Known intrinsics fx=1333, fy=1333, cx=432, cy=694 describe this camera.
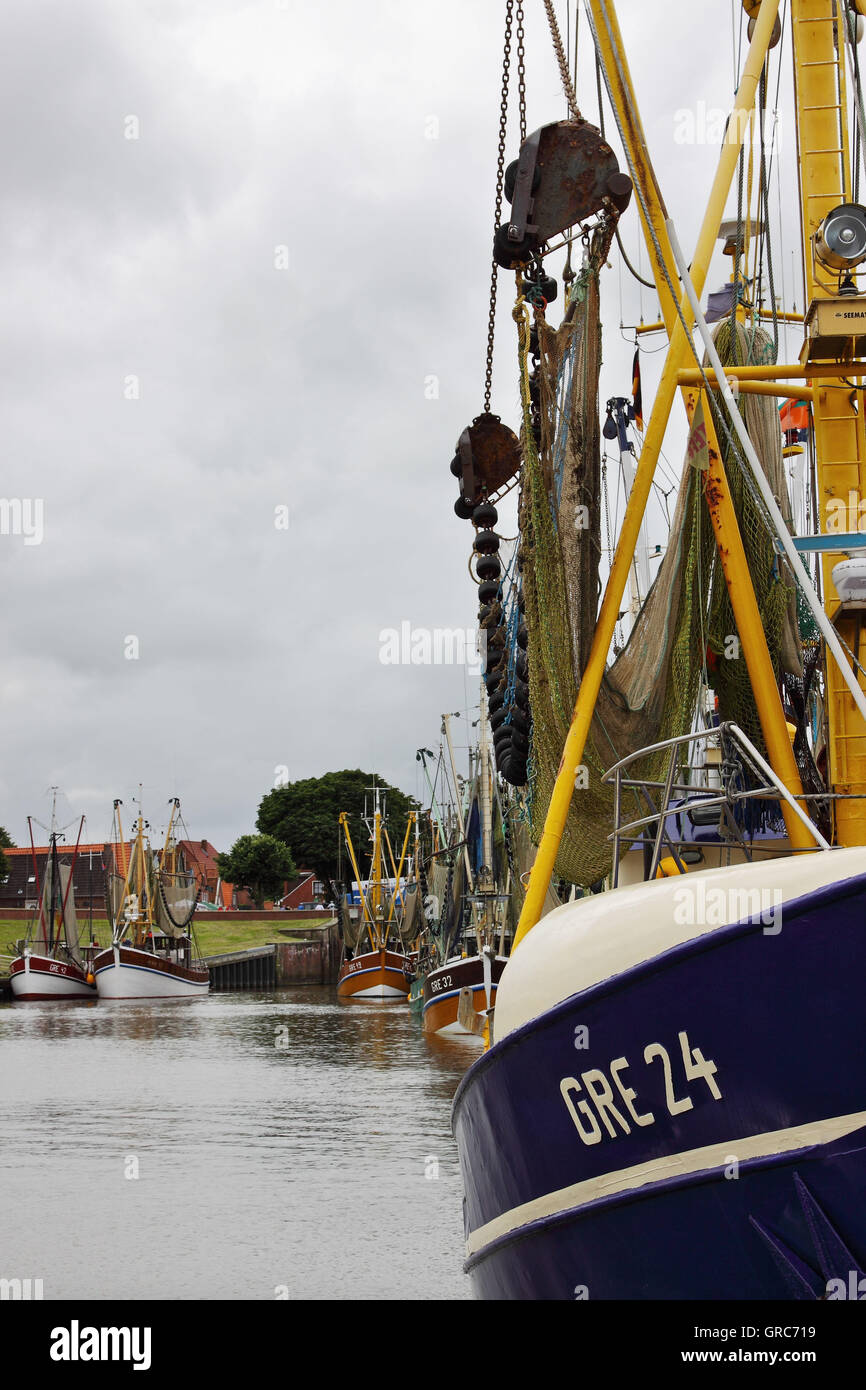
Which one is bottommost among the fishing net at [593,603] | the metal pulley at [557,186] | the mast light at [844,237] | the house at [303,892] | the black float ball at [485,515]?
the house at [303,892]

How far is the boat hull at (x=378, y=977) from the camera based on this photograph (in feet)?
217

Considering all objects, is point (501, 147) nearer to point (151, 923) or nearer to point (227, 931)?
point (151, 923)

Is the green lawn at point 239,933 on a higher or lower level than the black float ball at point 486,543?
lower

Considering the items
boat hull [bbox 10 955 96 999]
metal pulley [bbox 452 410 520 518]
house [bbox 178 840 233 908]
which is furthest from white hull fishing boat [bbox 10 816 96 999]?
metal pulley [bbox 452 410 520 518]

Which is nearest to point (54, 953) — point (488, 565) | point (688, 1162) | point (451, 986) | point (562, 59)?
point (451, 986)

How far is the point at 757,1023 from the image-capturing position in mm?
5316

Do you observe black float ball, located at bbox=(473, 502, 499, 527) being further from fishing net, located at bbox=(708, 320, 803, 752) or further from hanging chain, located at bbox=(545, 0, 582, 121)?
hanging chain, located at bbox=(545, 0, 582, 121)

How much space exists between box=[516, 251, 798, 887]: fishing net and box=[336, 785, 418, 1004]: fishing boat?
55448 mm

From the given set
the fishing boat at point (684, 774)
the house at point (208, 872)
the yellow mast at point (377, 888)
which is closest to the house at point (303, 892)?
the house at point (208, 872)

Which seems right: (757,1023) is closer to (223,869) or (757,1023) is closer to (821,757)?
(821,757)

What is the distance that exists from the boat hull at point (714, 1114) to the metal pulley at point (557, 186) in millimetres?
5576

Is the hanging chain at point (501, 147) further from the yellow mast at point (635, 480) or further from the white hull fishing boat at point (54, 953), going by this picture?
the white hull fishing boat at point (54, 953)

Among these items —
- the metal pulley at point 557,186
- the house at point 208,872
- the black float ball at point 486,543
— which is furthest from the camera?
the house at point 208,872

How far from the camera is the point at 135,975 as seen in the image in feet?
241
